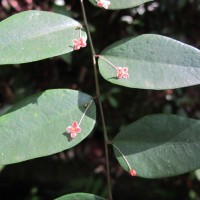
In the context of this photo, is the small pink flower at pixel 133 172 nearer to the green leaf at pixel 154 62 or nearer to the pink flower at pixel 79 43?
the green leaf at pixel 154 62

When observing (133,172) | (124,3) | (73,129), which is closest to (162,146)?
(133,172)

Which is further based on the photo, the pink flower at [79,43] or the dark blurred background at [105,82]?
the dark blurred background at [105,82]

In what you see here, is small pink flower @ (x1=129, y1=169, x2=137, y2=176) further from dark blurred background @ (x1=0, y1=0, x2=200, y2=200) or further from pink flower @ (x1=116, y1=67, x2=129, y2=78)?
dark blurred background @ (x1=0, y1=0, x2=200, y2=200)

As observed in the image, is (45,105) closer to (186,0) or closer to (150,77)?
(150,77)

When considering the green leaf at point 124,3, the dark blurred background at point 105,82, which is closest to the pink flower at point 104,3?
the green leaf at point 124,3

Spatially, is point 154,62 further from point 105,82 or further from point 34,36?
point 105,82

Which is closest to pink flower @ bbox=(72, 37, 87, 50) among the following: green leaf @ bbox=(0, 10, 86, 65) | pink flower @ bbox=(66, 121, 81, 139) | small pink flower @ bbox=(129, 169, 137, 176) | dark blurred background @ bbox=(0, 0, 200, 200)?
green leaf @ bbox=(0, 10, 86, 65)

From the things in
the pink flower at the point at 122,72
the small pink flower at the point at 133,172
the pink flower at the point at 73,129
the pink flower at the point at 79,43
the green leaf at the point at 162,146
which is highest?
the pink flower at the point at 79,43

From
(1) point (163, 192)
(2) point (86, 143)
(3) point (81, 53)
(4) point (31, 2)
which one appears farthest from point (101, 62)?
(1) point (163, 192)
